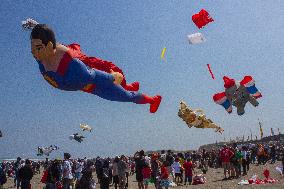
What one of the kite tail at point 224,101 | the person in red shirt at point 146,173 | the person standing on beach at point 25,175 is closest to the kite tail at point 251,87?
the kite tail at point 224,101

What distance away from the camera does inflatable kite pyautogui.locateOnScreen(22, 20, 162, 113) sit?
8.44 m

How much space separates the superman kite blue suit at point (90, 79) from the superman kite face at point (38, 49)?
34cm

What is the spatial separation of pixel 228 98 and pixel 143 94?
460cm

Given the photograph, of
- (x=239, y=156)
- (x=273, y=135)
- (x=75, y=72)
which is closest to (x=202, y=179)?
(x=239, y=156)

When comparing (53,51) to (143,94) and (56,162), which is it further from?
(56,162)

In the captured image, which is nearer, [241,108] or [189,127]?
[241,108]

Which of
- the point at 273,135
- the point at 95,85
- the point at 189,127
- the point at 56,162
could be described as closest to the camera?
the point at 95,85

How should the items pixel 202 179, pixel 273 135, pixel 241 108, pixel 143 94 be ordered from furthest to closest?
pixel 273 135 < pixel 202 179 < pixel 241 108 < pixel 143 94

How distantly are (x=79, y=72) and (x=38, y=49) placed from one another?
94 centimetres

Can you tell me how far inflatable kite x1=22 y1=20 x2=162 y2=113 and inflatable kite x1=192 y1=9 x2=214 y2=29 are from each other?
2.23 meters

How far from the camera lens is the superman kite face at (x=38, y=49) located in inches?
329

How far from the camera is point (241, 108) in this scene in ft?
45.0

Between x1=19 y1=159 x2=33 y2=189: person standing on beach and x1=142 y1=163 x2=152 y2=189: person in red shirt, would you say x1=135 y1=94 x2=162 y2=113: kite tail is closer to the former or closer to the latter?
x1=142 y1=163 x2=152 y2=189: person in red shirt

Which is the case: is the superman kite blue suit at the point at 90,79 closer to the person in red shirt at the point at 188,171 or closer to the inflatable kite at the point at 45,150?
the person in red shirt at the point at 188,171
